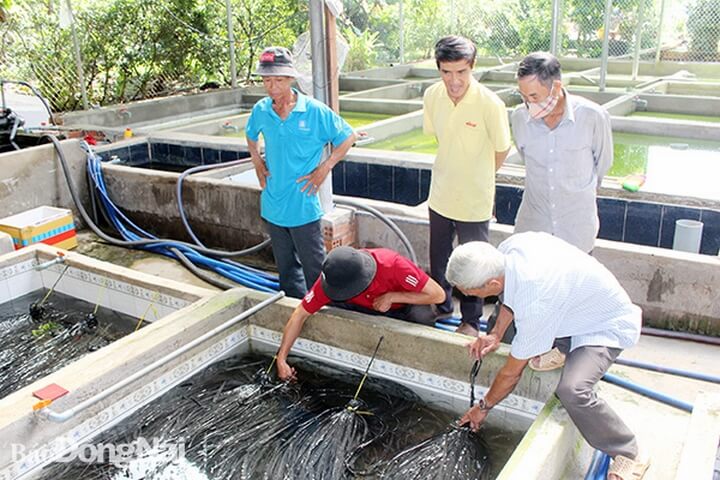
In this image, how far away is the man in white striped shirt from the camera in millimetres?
2195

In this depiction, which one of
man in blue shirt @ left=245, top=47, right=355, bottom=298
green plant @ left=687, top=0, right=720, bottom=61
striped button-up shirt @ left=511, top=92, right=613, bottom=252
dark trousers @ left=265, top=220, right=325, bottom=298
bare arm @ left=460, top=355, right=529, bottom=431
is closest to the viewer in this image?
bare arm @ left=460, top=355, right=529, bottom=431

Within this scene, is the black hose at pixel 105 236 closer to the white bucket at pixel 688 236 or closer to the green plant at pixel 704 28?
the white bucket at pixel 688 236

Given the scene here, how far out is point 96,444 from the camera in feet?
9.25

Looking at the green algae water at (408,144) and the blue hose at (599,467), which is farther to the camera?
the green algae water at (408,144)

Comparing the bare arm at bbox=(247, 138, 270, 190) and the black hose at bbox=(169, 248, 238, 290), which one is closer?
the bare arm at bbox=(247, 138, 270, 190)

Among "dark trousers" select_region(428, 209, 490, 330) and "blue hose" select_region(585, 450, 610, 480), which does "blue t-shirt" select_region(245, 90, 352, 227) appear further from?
"blue hose" select_region(585, 450, 610, 480)

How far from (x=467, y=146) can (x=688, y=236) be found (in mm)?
1751

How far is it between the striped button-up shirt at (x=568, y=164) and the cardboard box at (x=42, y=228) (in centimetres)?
396

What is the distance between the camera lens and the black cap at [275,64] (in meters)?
3.24

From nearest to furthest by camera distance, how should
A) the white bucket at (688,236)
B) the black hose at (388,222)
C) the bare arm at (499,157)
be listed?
the bare arm at (499,157), the white bucket at (688,236), the black hose at (388,222)

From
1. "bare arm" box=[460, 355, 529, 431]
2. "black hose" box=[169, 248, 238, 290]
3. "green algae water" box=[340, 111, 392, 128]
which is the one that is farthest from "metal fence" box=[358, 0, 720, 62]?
"bare arm" box=[460, 355, 529, 431]

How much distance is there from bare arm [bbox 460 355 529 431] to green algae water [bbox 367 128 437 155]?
16.2ft

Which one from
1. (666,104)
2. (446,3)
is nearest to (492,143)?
(666,104)

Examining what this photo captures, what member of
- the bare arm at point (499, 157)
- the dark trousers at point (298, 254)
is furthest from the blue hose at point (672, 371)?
the dark trousers at point (298, 254)
